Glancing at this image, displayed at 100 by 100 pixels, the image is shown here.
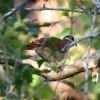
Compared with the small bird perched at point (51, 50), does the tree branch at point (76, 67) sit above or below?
below

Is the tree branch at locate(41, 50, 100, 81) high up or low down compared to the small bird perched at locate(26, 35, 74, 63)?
down

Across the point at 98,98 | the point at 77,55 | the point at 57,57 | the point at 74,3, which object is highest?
the point at 74,3

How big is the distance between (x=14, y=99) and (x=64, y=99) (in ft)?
1.09

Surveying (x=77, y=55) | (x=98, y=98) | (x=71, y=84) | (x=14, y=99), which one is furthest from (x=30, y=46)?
(x=98, y=98)

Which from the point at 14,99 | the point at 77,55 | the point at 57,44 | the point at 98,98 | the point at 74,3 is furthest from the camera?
the point at 98,98

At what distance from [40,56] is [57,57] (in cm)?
6

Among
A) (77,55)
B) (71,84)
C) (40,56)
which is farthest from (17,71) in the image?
(77,55)

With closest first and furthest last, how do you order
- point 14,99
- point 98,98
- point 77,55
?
point 14,99 → point 77,55 → point 98,98

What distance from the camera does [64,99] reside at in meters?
1.87

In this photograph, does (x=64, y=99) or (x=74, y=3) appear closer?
(x=74, y=3)

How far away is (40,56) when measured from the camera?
1.82 meters

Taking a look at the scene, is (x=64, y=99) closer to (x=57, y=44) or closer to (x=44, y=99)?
(x=44, y=99)

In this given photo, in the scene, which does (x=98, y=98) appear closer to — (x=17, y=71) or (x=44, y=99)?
(x=44, y=99)

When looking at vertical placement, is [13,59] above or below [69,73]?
above
